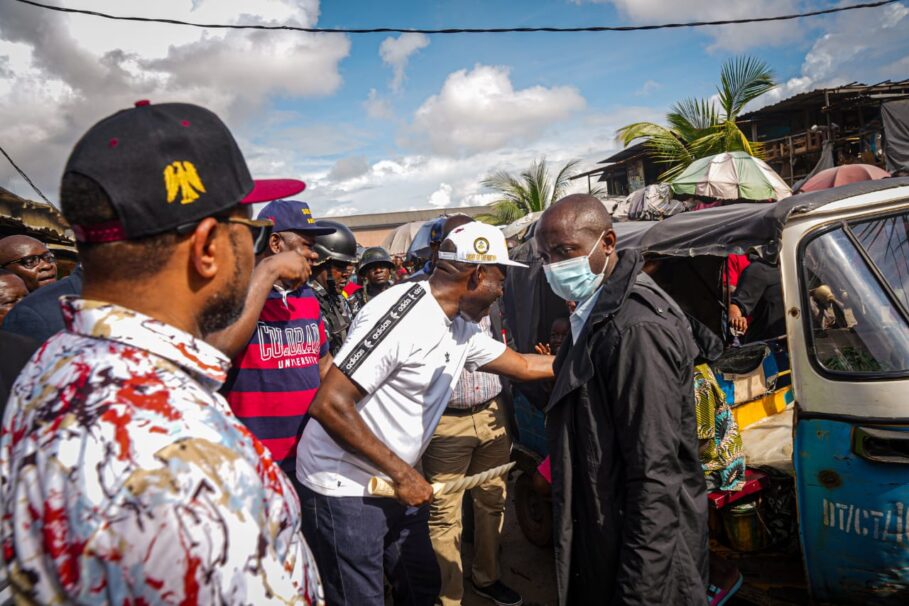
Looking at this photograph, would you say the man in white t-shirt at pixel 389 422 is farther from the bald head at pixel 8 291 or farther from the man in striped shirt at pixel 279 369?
the bald head at pixel 8 291

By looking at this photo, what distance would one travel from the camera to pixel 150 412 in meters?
0.81

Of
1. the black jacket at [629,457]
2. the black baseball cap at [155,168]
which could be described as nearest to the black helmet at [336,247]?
the black jacket at [629,457]

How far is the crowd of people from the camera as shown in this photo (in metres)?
0.76

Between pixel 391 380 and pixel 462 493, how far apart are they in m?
1.28

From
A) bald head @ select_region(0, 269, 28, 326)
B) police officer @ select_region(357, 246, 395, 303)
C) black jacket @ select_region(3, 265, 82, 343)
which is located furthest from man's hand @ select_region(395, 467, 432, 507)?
police officer @ select_region(357, 246, 395, 303)

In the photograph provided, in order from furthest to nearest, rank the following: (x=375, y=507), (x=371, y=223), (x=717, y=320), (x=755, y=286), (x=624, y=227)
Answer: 1. (x=371, y=223)
2. (x=717, y=320)
3. (x=624, y=227)
4. (x=755, y=286)
5. (x=375, y=507)

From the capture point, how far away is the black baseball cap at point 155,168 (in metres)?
0.89

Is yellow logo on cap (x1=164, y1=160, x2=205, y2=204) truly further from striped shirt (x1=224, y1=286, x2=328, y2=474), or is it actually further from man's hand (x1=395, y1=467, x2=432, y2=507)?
striped shirt (x1=224, y1=286, x2=328, y2=474)

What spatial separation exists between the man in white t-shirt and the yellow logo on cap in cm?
126

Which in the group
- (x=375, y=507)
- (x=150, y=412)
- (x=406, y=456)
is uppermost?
(x=150, y=412)

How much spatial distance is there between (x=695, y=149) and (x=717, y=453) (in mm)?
10672

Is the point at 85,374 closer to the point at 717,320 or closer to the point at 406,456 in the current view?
the point at 406,456

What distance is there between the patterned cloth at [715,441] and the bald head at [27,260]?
15.1 ft

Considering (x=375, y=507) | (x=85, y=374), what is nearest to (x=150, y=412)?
(x=85, y=374)
